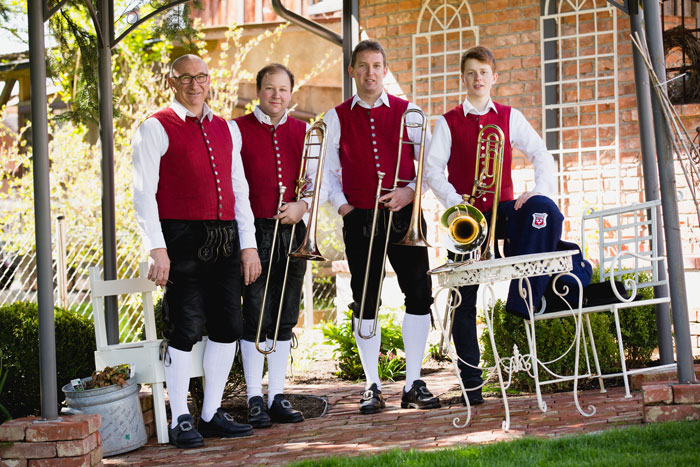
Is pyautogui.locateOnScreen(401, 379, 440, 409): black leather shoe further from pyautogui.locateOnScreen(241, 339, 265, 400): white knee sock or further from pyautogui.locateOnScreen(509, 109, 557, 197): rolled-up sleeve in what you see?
pyautogui.locateOnScreen(509, 109, 557, 197): rolled-up sleeve

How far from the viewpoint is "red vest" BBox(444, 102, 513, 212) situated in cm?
464

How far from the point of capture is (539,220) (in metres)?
4.28

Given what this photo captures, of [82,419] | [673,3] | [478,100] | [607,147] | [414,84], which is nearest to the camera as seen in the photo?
[82,419]

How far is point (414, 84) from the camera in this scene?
300 inches

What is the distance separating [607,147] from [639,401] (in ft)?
9.28

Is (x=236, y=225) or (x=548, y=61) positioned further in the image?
(x=548, y=61)

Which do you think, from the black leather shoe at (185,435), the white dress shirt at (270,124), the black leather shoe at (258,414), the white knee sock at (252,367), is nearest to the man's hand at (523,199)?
the white dress shirt at (270,124)

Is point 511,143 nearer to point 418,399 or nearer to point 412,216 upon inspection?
point 412,216

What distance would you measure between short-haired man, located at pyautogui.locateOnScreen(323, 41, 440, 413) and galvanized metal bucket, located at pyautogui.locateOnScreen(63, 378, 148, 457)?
1221mm

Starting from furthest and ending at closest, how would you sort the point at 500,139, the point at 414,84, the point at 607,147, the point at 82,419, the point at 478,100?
1. the point at 414,84
2. the point at 607,147
3. the point at 478,100
4. the point at 500,139
5. the point at 82,419

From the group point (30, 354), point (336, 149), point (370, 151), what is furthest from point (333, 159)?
point (30, 354)

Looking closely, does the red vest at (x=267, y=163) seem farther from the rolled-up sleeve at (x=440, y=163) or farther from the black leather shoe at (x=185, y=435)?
the black leather shoe at (x=185, y=435)

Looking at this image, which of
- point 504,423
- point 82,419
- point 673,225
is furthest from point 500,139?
point 82,419

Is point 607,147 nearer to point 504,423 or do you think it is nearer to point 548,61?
point 548,61
